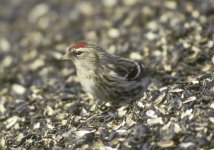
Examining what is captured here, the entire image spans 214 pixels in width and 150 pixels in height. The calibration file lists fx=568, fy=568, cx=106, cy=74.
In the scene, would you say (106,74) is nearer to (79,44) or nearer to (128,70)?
(128,70)

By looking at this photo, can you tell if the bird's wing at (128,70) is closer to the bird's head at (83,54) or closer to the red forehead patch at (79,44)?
the bird's head at (83,54)

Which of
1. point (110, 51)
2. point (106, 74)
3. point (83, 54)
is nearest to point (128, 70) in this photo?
point (106, 74)

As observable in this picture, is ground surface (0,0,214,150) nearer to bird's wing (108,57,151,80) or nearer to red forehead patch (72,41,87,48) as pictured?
bird's wing (108,57,151,80)

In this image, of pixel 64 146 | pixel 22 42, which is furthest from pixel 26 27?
pixel 64 146

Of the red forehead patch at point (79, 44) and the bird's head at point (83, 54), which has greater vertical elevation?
the red forehead patch at point (79, 44)

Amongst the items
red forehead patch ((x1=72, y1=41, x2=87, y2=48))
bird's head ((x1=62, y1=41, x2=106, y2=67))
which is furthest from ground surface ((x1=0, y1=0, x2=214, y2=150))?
red forehead patch ((x1=72, y1=41, x2=87, y2=48))

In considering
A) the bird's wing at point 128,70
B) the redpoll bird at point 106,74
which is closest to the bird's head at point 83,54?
the redpoll bird at point 106,74

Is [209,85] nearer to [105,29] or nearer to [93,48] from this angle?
[93,48]
